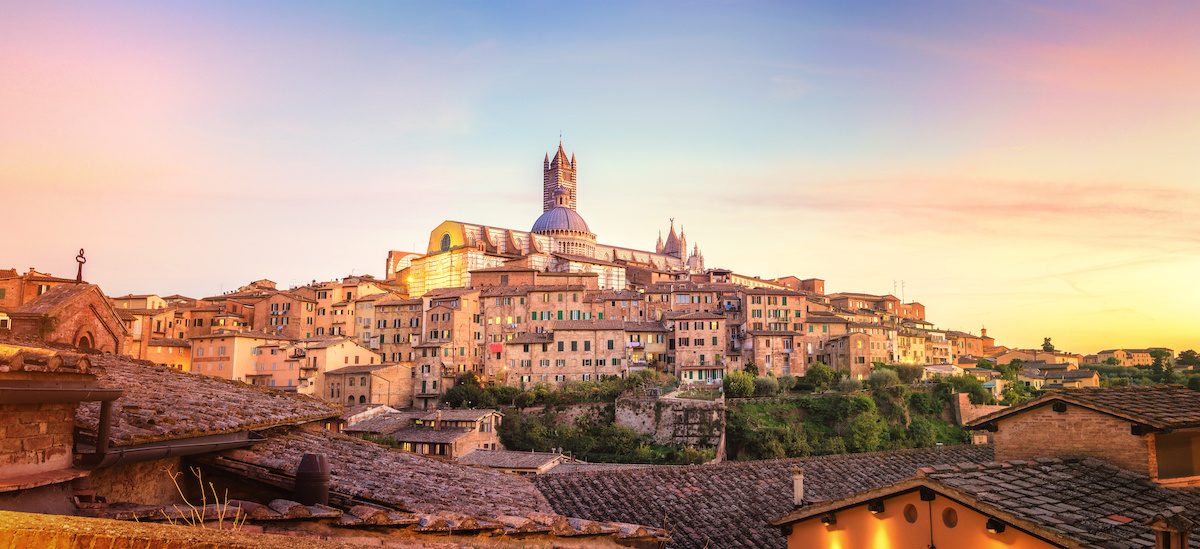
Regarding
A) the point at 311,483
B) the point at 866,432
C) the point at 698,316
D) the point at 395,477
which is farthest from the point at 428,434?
the point at 311,483

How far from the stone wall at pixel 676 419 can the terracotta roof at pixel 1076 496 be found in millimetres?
45347

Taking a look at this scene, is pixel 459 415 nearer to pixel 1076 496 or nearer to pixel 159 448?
pixel 1076 496

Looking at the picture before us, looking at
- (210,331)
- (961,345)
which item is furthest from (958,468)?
(961,345)

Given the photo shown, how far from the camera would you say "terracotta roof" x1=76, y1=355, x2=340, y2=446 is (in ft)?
23.5

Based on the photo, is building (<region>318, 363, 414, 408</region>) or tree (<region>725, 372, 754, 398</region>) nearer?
tree (<region>725, 372, 754, 398</region>)

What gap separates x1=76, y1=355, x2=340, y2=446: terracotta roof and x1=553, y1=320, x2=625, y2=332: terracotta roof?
2226 inches

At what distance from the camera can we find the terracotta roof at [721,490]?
16984 millimetres

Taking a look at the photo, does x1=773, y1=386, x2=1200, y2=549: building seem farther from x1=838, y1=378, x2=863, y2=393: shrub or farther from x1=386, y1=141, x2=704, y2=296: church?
x1=386, y1=141, x2=704, y2=296: church

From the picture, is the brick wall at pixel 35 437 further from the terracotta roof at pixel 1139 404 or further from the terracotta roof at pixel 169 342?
the terracotta roof at pixel 169 342

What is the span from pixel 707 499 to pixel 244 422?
39.6 feet

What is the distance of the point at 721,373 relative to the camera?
6988cm

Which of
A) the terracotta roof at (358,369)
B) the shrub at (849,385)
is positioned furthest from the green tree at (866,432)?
the terracotta roof at (358,369)

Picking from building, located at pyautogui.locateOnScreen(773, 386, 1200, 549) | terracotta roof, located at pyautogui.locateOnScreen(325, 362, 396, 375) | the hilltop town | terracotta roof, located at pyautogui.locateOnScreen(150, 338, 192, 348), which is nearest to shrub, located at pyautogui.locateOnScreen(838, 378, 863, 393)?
the hilltop town

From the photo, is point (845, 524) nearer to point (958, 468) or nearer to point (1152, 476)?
point (958, 468)
